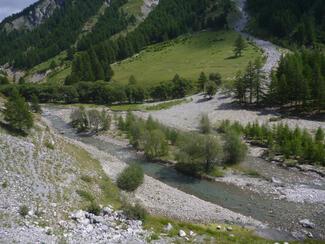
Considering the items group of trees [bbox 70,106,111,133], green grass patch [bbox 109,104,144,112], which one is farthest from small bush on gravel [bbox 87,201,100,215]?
green grass patch [bbox 109,104,144,112]

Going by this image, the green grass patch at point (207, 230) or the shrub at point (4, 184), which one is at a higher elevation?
the shrub at point (4, 184)

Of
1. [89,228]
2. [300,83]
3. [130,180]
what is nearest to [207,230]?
[89,228]

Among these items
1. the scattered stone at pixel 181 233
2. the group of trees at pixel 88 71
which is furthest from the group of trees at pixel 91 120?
the group of trees at pixel 88 71

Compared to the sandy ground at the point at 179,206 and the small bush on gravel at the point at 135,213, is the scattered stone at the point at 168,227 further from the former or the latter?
the sandy ground at the point at 179,206

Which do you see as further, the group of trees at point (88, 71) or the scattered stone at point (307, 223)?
the group of trees at point (88, 71)

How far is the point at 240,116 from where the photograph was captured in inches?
4257

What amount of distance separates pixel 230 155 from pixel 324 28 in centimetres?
13811

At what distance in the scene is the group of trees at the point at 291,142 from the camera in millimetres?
73125

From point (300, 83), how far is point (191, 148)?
4376 centimetres

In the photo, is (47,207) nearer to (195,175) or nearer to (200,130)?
(195,175)

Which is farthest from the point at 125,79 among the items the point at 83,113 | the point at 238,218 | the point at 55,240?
the point at 55,240

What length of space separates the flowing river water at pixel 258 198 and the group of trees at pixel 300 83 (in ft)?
106

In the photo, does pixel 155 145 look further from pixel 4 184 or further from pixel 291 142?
pixel 4 184

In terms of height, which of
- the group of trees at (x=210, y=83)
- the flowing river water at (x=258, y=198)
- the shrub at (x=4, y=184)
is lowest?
the flowing river water at (x=258, y=198)
